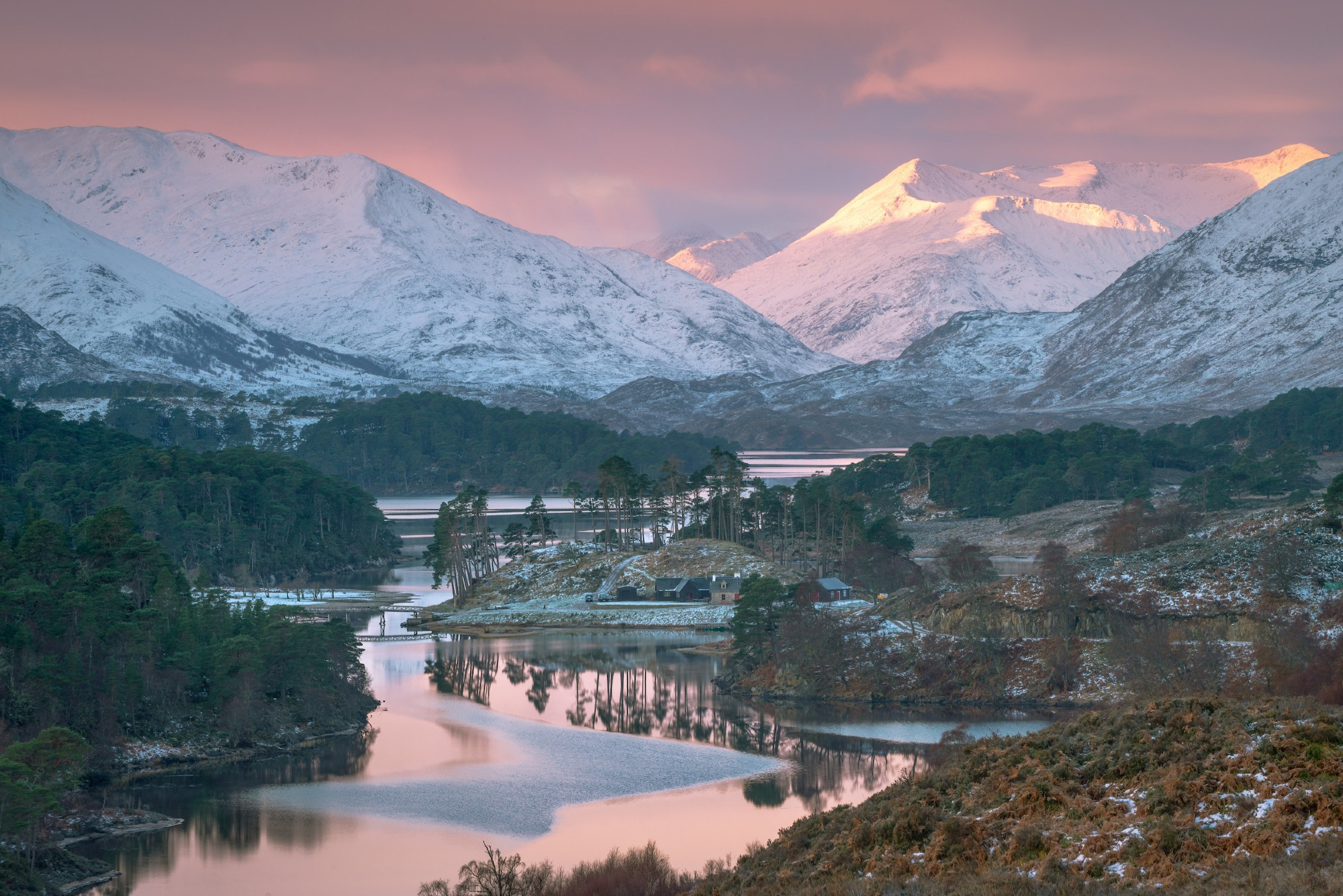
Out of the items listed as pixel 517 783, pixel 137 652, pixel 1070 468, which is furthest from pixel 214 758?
pixel 1070 468

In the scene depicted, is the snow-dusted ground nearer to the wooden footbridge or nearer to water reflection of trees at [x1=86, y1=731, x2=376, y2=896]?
the wooden footbridge

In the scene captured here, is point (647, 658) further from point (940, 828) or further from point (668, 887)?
point (940, 828)

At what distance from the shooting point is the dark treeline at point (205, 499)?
129250 millimetres

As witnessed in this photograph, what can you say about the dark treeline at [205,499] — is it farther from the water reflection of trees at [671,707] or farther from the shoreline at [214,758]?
the shoreline at [214,758]

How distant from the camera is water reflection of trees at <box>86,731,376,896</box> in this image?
4588 centimetres

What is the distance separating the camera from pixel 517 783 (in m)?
54.8

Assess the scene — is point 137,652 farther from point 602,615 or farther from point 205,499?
point 205,499

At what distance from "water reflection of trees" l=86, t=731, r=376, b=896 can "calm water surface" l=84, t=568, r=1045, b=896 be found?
102 millimetres

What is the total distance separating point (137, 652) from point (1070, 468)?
12490 centimetres

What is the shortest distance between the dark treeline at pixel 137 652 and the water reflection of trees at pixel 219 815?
3.92 metres

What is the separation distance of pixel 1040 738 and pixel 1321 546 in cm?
5133

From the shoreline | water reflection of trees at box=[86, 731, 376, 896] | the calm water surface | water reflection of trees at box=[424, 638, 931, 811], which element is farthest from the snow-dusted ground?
water reflection of trees at box=[86, 731, 376, 896]

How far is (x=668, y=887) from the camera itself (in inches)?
1575

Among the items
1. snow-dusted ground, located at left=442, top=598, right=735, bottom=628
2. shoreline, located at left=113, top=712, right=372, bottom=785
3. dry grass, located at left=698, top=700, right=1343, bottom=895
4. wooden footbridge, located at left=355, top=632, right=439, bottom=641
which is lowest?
shoreline, located at left=113, top=712, right=372, bottom=785
